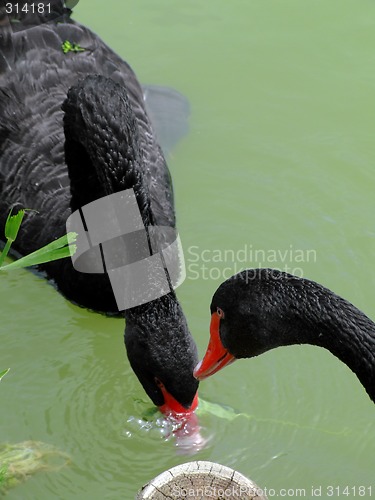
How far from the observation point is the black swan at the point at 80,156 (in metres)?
4.18

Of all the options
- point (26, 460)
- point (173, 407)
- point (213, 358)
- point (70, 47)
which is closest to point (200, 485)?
point (213, 358)

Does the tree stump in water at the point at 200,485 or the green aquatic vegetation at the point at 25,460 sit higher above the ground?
the tree stump in water at the point at 200,485

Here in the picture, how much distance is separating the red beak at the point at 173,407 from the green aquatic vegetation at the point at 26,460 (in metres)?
0.52

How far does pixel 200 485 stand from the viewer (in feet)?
9.73

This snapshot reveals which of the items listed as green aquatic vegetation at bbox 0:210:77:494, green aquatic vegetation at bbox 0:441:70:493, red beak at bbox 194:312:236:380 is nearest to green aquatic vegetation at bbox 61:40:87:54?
green aquatic vegetation at bbox 0:210:77:494

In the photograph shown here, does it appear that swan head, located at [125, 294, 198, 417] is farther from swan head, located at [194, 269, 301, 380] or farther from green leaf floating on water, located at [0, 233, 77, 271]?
green leaf floating on water, located at [0, 233, 77, 271]

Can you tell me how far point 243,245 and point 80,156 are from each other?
1140mm

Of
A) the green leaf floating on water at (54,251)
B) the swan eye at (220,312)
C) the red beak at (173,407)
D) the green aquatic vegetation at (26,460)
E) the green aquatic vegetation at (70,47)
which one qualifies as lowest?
the green aquatic vegetation at (26,460)

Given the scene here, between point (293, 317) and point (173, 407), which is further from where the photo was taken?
point (173, 407)

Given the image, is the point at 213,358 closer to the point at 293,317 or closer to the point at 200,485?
the point at 293,317

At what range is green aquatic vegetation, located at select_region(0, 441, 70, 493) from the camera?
4039mm

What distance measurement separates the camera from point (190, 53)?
7074 millimetres

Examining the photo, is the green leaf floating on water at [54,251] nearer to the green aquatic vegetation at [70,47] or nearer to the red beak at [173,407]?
the red beak at [173,407]

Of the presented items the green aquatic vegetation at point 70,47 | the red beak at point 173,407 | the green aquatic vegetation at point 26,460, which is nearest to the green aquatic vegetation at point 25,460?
the green aquatic vegetation at point 26,460
